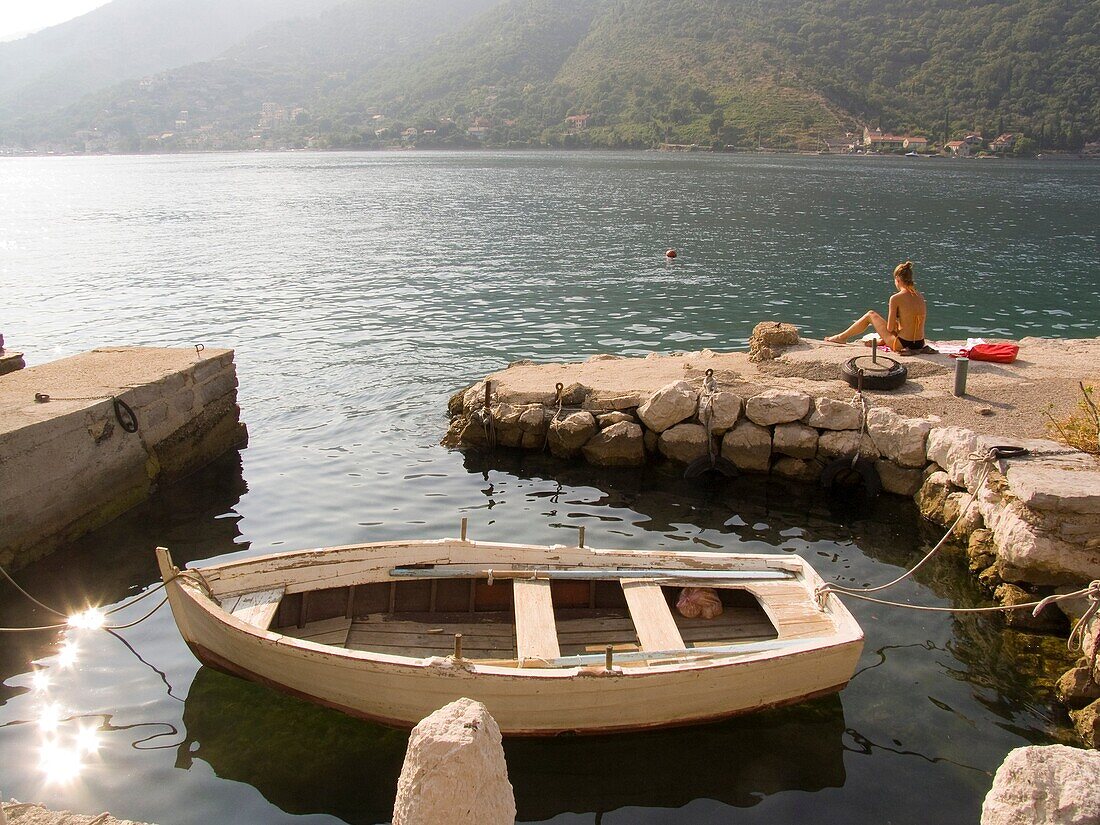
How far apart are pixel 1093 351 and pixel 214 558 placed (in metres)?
16.4

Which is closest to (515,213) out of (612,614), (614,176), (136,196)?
(614,176)

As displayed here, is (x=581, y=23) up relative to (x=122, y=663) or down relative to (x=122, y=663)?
up

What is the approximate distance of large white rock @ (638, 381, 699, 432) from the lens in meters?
14.2

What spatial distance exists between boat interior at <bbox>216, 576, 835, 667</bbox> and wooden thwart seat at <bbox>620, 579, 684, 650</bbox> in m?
0.01

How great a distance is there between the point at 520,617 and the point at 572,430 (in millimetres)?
6203

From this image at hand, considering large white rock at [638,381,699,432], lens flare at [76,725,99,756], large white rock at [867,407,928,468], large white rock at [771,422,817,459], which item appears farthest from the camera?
large white rock at [638,381,699,432]

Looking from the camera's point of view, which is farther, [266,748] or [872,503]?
[872,503]

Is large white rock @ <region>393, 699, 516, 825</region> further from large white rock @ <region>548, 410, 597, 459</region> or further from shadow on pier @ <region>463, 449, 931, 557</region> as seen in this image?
large white rock @ <region>548, 410, 597, 459</region>

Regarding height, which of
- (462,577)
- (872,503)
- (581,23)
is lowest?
(872,503)

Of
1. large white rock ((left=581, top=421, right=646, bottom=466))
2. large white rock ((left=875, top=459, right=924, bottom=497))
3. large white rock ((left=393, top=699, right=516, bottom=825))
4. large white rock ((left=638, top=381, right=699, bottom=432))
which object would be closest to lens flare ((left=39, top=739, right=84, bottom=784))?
large white rock ((left=393, top=699, right=516, bottom=825))

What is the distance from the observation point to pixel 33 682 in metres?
9.02

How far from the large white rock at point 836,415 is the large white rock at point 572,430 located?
3.76 m

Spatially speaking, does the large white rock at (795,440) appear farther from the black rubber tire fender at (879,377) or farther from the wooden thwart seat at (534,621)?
the wooden thwart seat at (534,621)

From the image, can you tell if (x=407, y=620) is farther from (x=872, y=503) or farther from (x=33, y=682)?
(x=872, y=503)
